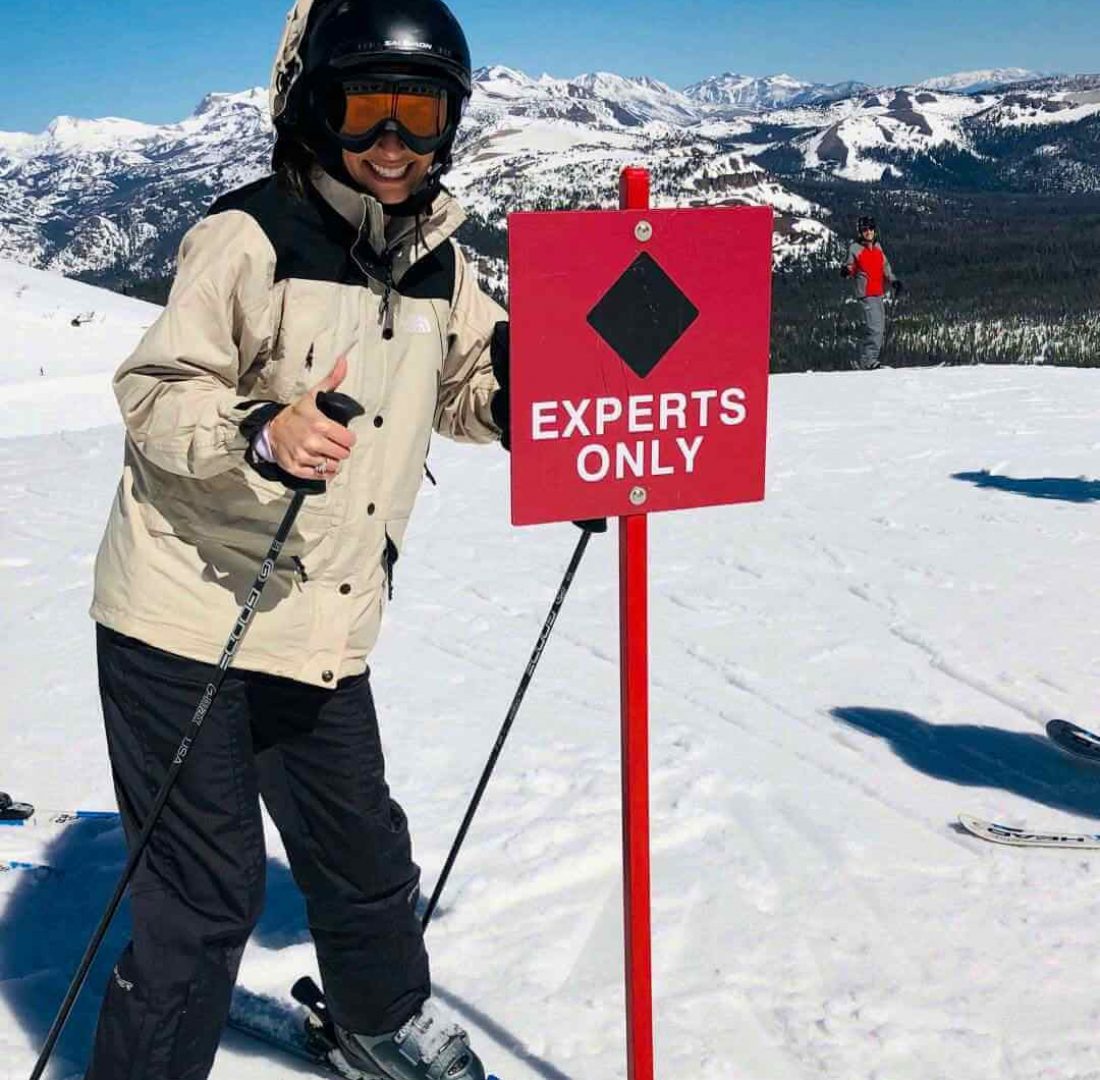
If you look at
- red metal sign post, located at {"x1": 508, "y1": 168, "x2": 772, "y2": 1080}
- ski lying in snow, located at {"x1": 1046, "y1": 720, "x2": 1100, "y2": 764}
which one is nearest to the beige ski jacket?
red metal sign post, located at {"x1": 508, "y1": 168, "x2": 772, "y2": 1080}

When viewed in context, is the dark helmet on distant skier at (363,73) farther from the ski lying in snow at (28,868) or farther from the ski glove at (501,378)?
the ski lying in snow at (28,868)

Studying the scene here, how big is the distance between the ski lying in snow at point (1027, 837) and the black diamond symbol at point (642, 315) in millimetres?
2064

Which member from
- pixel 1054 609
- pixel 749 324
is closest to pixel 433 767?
pixel 749 324

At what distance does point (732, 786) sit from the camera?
3.70 metres

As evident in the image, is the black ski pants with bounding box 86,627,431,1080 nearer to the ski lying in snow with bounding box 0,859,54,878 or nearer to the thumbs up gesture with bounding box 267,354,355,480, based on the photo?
the thumbs up gesture with bounding box 267,354,355,480

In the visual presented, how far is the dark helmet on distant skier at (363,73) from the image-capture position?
1839 millimetres

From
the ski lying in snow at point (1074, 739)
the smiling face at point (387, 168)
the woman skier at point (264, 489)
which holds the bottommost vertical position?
the ski lying in snow at point (1074, 739)

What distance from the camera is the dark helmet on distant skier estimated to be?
6.03 ft

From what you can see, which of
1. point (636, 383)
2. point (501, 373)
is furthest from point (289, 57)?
point (636, 383)

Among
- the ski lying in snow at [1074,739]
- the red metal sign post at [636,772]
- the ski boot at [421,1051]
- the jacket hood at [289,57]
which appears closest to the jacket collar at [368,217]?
the jacket hood at [289,57]

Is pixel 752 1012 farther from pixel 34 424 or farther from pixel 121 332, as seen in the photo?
pixel 121 332

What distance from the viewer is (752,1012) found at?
2.57m

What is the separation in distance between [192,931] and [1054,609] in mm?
4640

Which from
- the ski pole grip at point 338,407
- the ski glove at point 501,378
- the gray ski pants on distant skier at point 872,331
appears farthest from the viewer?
the gray ski pants on distant skier at point 872,331
